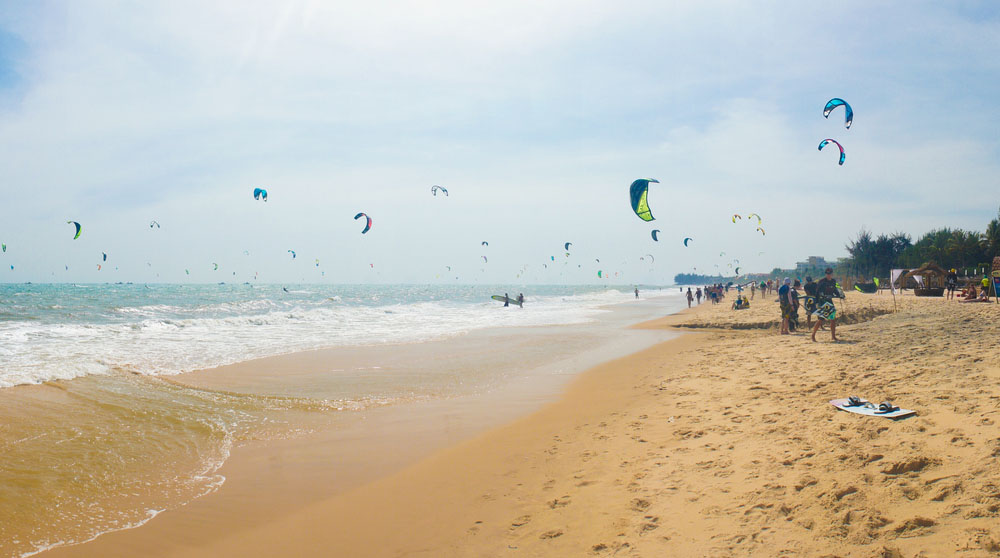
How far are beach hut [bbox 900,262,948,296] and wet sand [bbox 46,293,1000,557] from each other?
20884 millimetres

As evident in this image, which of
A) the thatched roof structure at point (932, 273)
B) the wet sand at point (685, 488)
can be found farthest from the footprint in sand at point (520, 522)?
the thatched roof structure at point (932, 273)

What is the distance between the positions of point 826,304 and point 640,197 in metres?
4.25

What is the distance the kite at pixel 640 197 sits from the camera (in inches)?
437

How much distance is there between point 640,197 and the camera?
37.2ft

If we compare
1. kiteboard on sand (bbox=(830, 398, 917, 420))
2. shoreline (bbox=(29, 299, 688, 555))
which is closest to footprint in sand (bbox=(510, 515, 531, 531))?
shoreline (bbox=(29, 299, 688, 555))

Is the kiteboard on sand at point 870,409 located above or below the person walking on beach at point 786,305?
below

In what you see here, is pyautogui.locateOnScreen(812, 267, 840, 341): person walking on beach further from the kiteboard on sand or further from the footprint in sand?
the footprint in sand

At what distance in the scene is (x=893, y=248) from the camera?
56.8 metres

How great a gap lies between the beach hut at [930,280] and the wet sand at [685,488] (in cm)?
2088

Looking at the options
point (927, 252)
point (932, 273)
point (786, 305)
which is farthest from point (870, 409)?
point (927, 252)

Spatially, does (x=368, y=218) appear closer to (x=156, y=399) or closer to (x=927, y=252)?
(x=156, y=399)

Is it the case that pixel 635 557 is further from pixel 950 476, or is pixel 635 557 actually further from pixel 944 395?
pixel 944 395

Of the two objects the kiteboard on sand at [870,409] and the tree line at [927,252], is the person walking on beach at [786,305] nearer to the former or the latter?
the kiteboard on sand at [870,409]

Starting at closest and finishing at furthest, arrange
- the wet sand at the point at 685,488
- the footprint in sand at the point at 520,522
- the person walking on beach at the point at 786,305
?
the wet sand at the point at 685,488 < the footprint in sand at the point at 520,522 < the person walking on beach at the point at 786,305
